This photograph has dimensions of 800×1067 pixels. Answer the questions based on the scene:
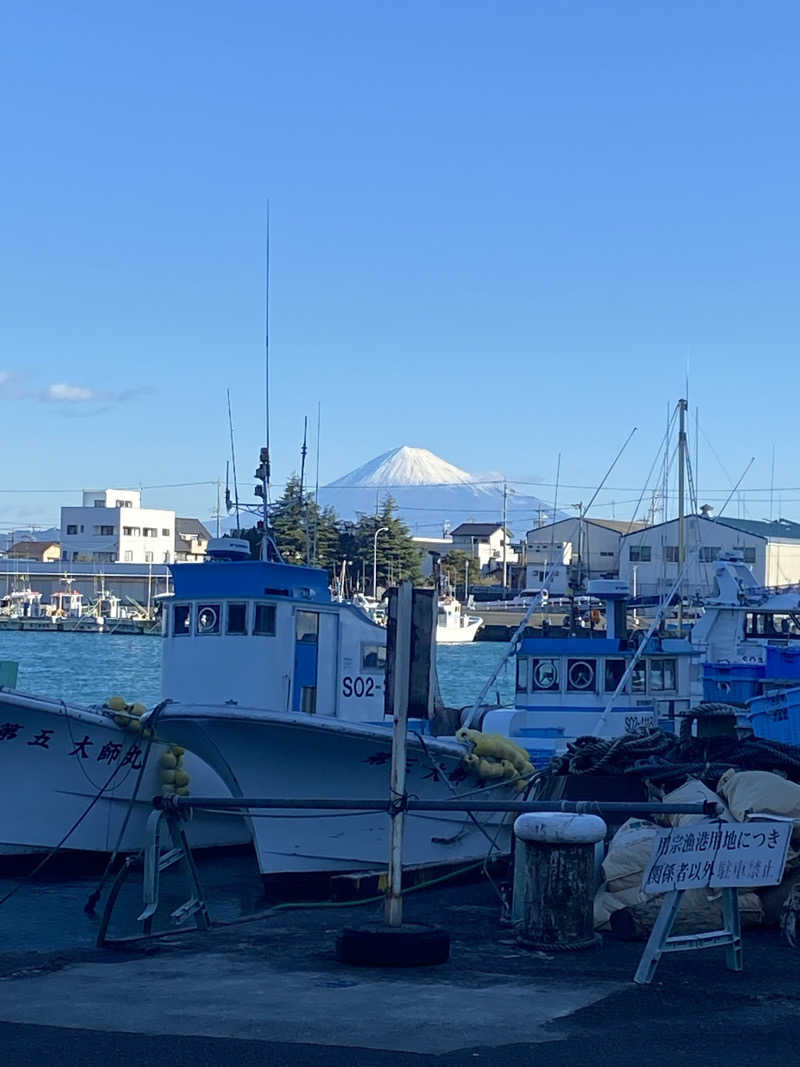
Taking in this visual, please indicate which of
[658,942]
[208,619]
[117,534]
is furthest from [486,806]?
[117,534]

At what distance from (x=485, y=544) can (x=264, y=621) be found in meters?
126

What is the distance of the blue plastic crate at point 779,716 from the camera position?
21.8m

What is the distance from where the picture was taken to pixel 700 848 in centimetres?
885

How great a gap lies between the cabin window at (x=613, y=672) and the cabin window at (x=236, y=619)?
6760 millimetres

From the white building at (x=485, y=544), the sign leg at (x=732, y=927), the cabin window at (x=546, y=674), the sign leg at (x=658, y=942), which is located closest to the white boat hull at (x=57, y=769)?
the cabin window at (x=546, y=674)

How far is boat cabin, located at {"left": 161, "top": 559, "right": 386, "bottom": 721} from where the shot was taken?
18.5 m

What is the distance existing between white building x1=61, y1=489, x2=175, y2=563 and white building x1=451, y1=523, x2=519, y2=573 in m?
30.4

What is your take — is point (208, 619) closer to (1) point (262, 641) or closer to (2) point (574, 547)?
(1) point (262, 641)

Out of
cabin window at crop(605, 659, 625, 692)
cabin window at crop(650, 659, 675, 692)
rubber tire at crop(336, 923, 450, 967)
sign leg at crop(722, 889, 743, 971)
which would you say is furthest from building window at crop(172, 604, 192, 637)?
sign leg at crop(722, 889, 743, 971)

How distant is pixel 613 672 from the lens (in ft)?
74.4

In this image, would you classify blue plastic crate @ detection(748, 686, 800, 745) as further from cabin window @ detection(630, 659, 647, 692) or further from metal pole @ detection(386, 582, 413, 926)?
metal pole @ detection(386, 582, 413, 926)

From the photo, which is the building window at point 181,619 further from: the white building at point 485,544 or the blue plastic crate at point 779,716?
the white building at point 485,544

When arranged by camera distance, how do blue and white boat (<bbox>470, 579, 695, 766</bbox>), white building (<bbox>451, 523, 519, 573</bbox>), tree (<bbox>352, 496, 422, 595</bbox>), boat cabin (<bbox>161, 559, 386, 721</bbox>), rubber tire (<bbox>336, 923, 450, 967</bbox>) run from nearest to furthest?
1. rubber tire (<bbox>336, 923, 450, 967</bbox>)
2. boat cabin (<bbox>161, 559, 386, 721</bbox>)
3. blue and white boat (<bbox>470, 579, 695, 766</bbox>)
4. tree (<bbox>352, 496, 422, 595</bbox>)
5. white building (<bbox>451, 523, 519, 573</bbox>)

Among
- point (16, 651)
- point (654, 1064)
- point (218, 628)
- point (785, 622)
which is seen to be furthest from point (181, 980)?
point (16, 651)
